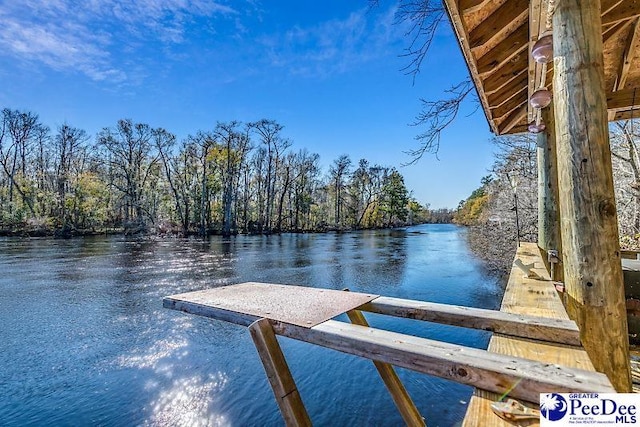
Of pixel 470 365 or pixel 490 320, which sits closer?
pixel 470 365

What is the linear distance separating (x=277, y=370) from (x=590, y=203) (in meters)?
1.59

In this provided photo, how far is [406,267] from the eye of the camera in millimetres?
11320

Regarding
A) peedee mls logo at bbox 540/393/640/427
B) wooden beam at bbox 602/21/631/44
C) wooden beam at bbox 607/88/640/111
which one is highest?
wooden beam at bbox 602/21/631/44

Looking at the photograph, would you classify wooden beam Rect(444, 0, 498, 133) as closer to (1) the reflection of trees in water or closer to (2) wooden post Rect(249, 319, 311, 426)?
(2) wooden post Rect(249, 319, 311, 426)

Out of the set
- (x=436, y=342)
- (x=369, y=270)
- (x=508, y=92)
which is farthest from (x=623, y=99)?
(x=369, y=270)

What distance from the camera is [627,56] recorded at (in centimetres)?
284

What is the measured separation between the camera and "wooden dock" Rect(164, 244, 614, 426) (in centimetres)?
85

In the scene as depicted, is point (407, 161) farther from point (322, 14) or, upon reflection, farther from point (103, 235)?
point (103, 235)

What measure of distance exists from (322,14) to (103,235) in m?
24.1

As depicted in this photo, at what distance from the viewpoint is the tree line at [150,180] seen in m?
23.6

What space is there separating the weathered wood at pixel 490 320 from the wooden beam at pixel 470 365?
36 cm

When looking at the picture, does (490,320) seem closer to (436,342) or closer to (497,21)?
(436,342)

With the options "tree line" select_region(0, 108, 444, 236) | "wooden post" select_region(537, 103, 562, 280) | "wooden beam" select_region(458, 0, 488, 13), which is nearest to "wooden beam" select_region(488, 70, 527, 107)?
"wooden post" select_region(537, 103, 562, 280)
